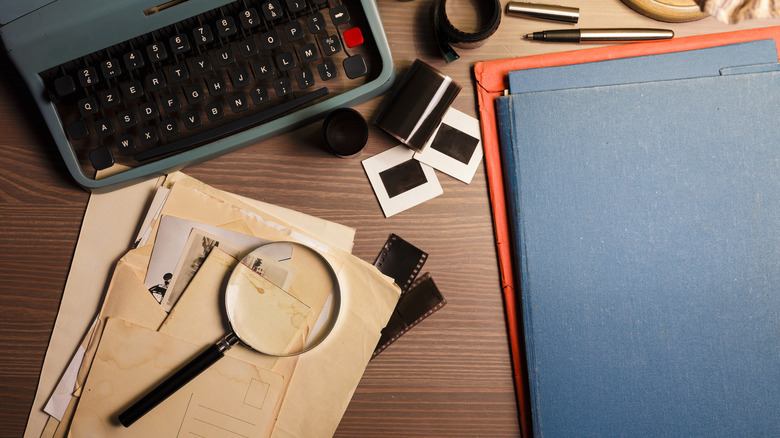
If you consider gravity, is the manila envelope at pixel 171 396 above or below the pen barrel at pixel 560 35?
below

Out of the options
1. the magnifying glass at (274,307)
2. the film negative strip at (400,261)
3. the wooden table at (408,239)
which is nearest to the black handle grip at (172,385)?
the magnifying glass at (274,307)

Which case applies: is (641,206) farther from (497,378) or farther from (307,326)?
(307,326)

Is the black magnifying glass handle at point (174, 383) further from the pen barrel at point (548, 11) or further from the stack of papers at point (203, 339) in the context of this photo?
the pen barrel at point (548, 11)

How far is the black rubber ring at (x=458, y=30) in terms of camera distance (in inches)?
37.0

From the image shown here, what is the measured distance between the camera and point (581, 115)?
1.01 m

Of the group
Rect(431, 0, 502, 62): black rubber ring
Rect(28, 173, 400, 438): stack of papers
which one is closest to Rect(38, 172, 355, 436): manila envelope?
Rect(28, 173, 400, 438): stack of papers

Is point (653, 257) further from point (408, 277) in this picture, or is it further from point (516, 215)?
point (408, 277)

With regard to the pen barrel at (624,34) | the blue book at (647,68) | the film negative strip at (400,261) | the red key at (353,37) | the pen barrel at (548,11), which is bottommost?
the film negative strip at (400,261)

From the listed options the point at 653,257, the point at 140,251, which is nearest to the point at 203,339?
the point at 140,251

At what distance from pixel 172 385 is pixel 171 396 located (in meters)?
0.04

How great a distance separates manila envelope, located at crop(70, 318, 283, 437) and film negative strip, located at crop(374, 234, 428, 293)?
32cm

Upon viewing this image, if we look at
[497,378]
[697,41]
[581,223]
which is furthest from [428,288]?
[697,41]

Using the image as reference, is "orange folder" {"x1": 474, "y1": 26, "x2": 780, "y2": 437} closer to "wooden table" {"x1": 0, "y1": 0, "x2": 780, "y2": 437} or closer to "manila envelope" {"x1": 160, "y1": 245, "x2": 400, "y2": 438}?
"wooden table" {"x1": 0, "y1": 0, "x2": 780, "y2": 437}

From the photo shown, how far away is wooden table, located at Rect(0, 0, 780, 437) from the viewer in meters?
1.04
